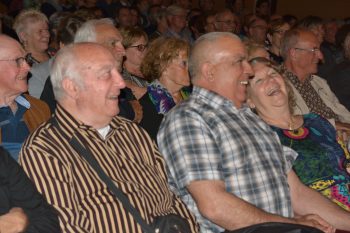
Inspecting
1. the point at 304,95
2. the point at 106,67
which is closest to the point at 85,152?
the point at 106,67

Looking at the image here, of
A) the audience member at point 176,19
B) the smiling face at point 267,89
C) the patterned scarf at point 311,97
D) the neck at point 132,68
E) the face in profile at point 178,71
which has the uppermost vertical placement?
the smiling face at point 267,89

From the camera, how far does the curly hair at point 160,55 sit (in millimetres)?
3910

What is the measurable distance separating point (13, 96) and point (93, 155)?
858 mm

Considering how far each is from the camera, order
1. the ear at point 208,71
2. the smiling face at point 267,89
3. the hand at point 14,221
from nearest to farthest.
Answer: the hand at point 14,221 < the ear at point 208,71 < the smiling face at point 267,89

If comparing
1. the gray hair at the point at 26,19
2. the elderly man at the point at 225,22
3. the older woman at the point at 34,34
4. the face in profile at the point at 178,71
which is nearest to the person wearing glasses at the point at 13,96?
the face in profile at the point at 178,71

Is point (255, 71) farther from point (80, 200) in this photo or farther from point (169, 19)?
point (169, 19)

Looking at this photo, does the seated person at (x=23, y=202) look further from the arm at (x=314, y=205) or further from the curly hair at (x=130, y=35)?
the curly hair at (x=130, y=35)

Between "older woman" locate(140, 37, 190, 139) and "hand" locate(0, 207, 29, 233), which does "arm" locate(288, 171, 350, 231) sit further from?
"hand" locate(0, 207, 29, 233)

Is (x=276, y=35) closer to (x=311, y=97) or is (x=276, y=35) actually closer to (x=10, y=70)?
(x=311, y=97)

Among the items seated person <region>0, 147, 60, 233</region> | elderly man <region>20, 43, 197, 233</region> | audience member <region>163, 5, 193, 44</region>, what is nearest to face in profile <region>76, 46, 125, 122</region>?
elderly man <region>20, 43, 197, 233</region>

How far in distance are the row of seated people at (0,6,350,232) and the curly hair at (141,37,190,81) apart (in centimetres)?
84

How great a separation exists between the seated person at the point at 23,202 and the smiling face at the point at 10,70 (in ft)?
2.91

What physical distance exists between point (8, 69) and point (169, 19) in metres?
4.71

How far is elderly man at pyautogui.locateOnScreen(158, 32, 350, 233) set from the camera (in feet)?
8.38
